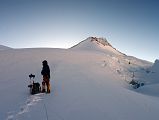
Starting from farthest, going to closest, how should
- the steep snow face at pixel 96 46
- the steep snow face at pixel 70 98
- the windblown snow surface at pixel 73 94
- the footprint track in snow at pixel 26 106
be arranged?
the steep snow face at pixel 96 46 → the windblown snow surface at pixel 73 94 → the steep snow face at pixel 70 98 → the footprint track in snow at pixel 26 106

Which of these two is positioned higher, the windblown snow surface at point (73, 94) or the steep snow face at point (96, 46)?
the steep snow face at point (96, 46)

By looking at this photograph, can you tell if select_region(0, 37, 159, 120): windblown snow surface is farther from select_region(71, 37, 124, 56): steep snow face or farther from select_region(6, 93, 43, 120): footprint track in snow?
select_region(71, 37, 124, 56): steep snow face

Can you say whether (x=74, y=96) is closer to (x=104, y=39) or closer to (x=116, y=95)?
(x=116, y=95)

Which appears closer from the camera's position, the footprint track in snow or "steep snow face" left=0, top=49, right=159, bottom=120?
the footprint track in snow

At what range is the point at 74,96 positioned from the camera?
1695cm

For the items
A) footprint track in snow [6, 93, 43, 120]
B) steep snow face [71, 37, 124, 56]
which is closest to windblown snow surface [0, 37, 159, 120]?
footprint track in snow [6, 93, 43, 120]

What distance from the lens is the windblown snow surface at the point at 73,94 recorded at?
13953mm

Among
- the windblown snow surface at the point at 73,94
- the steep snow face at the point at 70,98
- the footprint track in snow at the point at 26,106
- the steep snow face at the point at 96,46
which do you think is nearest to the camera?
the footprint track in snow at the point at 26,106

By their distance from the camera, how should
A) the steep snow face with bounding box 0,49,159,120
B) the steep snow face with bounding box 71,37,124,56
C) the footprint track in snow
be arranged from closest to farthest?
the footprint track in snow → the steep snow face with bounding box 0,49,159,120 → the steep snow face with bounding box 71,37,124,56

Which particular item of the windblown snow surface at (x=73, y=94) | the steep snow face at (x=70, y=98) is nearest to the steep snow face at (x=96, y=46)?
the windblown snow surface at (x=73, y=94)

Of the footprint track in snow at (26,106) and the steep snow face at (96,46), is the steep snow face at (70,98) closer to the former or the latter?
the footprint track in snow at (26,106)

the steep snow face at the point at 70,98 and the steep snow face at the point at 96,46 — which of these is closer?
the steep snow face at the point at 70,98

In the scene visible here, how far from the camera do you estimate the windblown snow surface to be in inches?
549

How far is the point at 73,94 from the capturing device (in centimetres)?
1741
